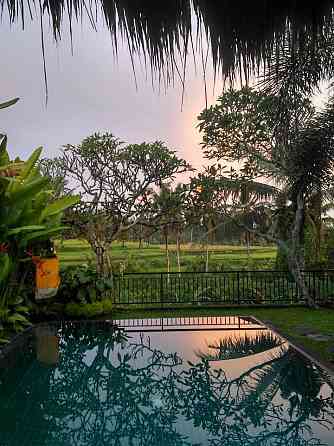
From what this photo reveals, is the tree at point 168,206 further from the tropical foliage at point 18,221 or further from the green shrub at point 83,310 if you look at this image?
the tropical foliage at point 18,221

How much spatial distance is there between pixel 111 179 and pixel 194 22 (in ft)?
34.4

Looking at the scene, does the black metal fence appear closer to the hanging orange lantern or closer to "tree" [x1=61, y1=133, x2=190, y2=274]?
"tree" [x1=61, y1=133, x2=190, y2=274]

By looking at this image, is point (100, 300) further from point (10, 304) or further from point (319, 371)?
point (319, 371)

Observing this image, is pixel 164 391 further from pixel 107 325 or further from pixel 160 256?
pixel 160 256

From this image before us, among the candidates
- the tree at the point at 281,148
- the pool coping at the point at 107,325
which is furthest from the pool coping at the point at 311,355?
the tree at the point at 281,148

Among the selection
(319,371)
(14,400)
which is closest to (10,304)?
(14,400)

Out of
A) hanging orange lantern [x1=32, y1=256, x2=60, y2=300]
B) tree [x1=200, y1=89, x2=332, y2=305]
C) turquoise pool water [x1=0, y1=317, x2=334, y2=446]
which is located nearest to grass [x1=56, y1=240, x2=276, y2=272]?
tree [x1=200, y1=89, x2=332, y2=305]

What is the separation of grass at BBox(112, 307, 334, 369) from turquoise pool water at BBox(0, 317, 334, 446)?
45 centimetres

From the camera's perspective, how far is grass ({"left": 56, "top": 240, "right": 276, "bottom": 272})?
1739cm

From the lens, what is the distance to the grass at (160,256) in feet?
57.1

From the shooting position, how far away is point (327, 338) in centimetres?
719

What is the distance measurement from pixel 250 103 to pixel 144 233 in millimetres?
4963

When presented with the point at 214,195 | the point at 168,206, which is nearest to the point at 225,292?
the point at 214,195

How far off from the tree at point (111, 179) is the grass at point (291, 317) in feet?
8.53
